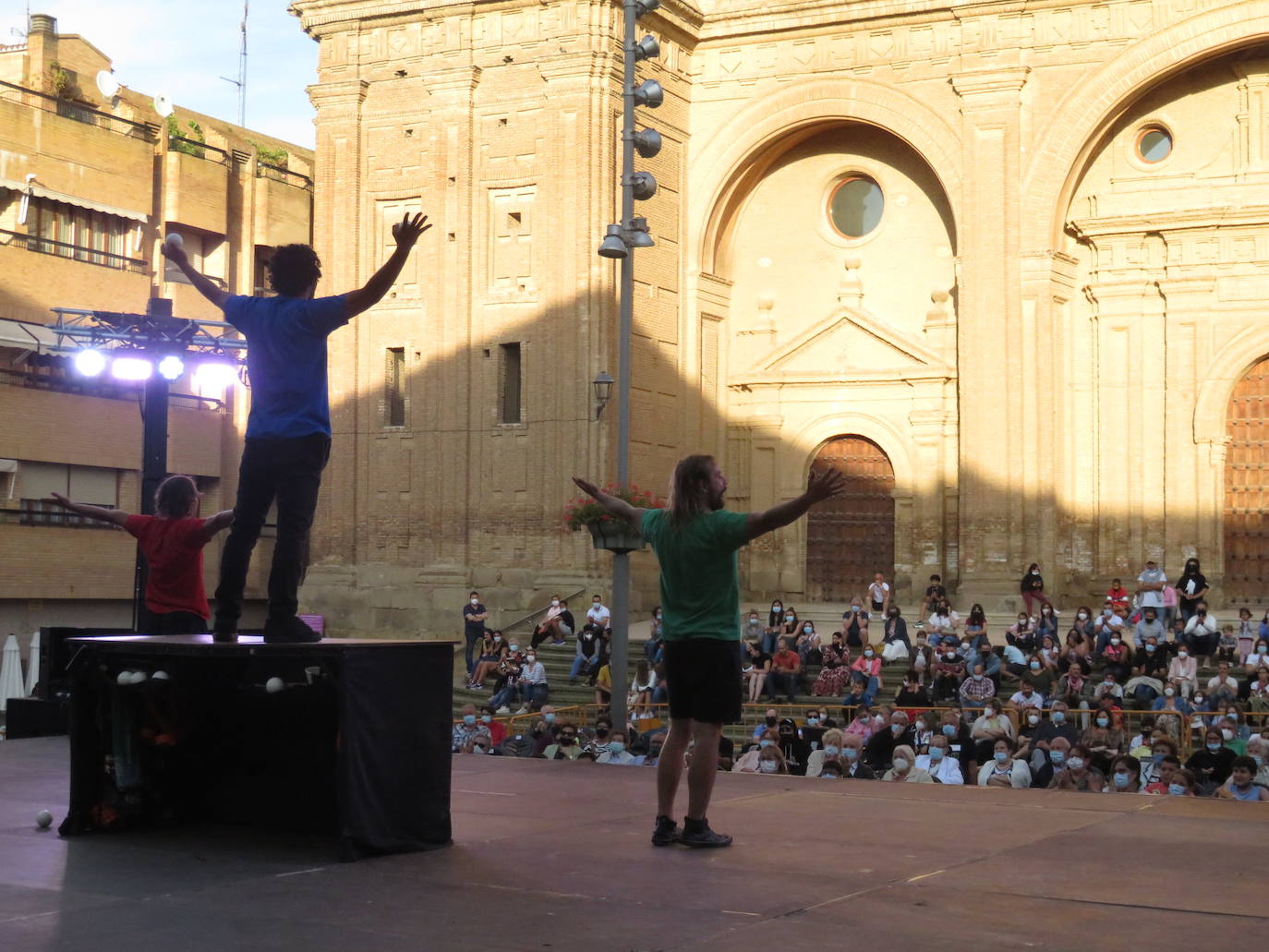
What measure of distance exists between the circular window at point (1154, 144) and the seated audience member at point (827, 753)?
17636 mm

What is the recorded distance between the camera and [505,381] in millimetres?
31219

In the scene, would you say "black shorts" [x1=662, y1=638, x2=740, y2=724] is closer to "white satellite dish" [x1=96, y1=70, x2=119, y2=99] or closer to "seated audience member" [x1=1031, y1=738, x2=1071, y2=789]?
"seated audience member" [x1=1031, y1=738, x2=1071, y2=789]

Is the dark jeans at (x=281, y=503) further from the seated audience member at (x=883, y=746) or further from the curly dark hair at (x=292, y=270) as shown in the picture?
the seated audience member at (x=883, y=746)

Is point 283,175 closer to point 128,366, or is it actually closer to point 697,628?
point 128,366

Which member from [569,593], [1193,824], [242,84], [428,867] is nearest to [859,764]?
[1193,824]

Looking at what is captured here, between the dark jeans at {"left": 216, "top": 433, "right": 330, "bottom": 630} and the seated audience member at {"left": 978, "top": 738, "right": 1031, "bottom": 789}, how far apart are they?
940 cm

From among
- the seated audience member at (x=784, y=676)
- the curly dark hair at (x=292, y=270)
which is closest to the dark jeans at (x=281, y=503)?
the curly dark hair at (x=292, y=270)

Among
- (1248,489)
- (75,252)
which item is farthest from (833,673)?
(75,252)

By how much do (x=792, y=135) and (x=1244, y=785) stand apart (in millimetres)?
21252

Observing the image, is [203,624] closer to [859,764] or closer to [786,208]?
[859,764]

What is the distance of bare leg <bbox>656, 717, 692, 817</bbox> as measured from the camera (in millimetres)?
6918

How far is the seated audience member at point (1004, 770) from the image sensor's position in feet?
49.1

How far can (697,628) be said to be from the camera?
6.95 metres

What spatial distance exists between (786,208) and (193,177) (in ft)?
44.6
